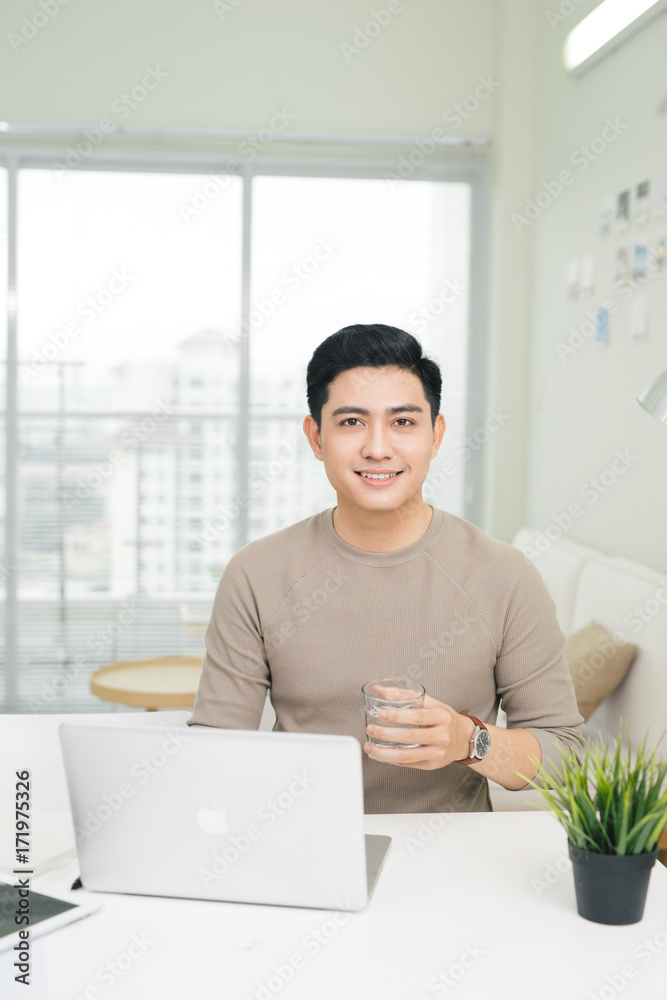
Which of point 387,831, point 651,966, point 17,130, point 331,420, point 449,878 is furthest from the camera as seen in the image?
point 17,130

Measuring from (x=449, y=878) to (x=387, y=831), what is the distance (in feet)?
0.46

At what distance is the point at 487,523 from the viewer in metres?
3.93

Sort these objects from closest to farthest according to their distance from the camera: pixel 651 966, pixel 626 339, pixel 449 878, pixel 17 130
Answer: pixel 651 966 → pixel 449 878 → pixel 626 339 → pixel 17 130

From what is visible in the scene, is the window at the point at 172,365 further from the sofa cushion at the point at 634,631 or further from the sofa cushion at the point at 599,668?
the sofa cushion at the point at 599,668

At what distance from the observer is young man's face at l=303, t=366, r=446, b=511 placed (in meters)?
1.44

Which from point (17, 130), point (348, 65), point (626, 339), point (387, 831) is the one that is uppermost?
point (348, 65)

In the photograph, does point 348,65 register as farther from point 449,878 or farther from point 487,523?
point 449,878

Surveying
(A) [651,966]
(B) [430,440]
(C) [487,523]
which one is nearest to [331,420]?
(B) [430,440]

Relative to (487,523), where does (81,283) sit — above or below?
above

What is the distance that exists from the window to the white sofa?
1267 millimetres
